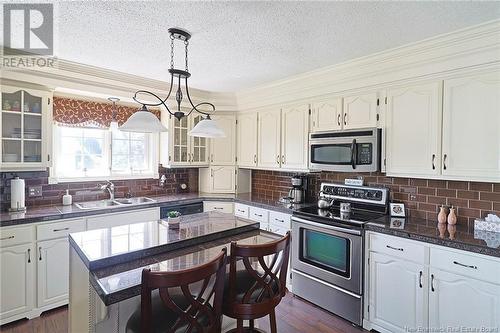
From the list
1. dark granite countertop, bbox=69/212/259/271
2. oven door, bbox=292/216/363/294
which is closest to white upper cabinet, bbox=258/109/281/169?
oven door, bbox=292/216/363/294

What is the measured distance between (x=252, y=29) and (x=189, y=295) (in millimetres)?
1830

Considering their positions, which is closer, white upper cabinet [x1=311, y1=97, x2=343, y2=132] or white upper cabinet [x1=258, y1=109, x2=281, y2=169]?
white upper cabinet [x1=311, y1=97, x2=343, y2=132]

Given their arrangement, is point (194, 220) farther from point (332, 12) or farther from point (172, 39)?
point (332, 12)

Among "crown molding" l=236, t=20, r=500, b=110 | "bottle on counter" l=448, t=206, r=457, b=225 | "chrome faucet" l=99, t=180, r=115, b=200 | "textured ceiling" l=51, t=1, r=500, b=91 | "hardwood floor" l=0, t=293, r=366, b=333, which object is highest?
"textured ceiling" l=51, t=1, r=500, b=91

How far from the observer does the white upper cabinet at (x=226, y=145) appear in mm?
4152

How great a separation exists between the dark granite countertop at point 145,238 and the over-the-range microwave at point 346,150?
1.13m

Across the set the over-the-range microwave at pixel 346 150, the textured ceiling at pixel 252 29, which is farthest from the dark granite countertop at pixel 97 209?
the textured ceiling at pixel 252 29

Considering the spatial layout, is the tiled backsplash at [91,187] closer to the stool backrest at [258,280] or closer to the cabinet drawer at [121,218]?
the cabinet drawer at [121,218]

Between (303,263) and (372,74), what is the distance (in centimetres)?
202

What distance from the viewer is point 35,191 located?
2.99 metres

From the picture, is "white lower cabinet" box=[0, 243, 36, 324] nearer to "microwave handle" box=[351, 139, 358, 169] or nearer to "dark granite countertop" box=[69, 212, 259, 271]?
"dark granite countertop" box=[69, 212, 259, 271]

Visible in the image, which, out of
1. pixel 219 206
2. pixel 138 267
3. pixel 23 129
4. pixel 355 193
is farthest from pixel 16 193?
pixel 355 193

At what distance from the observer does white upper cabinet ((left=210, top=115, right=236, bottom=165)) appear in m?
4.15

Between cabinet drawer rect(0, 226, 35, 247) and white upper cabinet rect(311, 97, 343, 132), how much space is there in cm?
304
